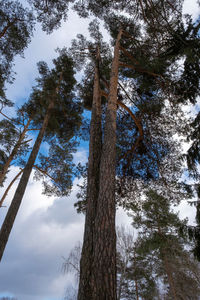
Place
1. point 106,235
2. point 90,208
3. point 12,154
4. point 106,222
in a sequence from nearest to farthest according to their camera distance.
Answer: point 106,235 < point 106,222 < point 90,208 < point 12,154

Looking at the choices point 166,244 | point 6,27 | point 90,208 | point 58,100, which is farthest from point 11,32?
point 166,244

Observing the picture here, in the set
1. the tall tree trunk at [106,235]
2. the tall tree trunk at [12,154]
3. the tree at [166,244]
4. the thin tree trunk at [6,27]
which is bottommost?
the tall tree trunk at [106,235]

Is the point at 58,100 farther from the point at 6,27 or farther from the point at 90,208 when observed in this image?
the point at 90,208

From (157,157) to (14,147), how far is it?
828 centimetres

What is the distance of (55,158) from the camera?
375 inches

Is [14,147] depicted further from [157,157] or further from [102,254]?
[102,254]

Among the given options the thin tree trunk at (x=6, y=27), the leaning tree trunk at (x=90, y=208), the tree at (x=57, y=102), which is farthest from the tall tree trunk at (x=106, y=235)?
the thin tree trunk at (x=6, y=27)

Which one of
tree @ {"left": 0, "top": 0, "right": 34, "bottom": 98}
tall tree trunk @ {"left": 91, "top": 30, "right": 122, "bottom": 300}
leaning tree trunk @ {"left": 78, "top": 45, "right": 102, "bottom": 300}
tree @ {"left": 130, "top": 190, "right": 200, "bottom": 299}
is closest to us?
tall tree trunk @ {"left": 91, "top": 30, "right": 122, "bottom": 300}

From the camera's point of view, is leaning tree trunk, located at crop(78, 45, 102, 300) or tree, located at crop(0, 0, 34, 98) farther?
tree, located at crop(0, 0, 34, 98)

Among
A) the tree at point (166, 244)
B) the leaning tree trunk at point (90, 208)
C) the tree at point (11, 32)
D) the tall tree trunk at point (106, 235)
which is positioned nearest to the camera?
the tall tree trunk at point (106, 235)

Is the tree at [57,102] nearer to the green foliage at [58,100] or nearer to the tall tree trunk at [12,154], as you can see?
the green foliage at [58,100]

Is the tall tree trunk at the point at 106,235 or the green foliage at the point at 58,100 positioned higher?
the green foliage at the point at 58,100

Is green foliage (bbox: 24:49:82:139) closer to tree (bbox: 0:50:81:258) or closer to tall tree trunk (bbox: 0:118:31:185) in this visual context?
tree (bbox: 0:50:81:258)

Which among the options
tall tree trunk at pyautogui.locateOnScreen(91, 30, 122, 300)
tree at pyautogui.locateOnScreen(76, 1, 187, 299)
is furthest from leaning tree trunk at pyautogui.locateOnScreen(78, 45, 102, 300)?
tall tree trunk at pyautogui.locateOnScreen(91, 30, 122, 300)
